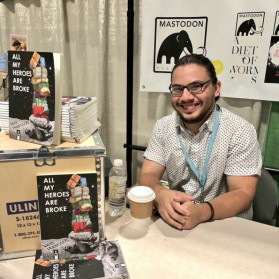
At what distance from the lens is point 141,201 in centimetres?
102

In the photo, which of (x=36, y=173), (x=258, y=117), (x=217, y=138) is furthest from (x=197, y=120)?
(x=36, y=173)

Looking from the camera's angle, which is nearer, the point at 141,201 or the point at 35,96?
the point at 35,96

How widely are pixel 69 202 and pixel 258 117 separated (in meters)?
1.14

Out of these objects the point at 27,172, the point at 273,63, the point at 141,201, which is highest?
the point at 273,63

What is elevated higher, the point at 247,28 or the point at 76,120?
the point at 247,28

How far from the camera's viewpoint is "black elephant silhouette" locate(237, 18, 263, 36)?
1.42 metres

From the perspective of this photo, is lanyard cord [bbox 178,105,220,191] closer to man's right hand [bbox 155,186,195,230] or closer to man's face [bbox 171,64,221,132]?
man's face [bbox 171,64,221,132]

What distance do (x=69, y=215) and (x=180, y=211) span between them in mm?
418

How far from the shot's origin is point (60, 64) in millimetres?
830

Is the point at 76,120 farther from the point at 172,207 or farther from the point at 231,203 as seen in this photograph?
the point at 231,203

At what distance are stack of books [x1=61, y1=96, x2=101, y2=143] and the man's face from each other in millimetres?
477

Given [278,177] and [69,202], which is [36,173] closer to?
[69,202]

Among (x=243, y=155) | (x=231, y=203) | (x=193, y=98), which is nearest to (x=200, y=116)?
(x=193, y=98)

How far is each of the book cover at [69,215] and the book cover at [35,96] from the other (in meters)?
0.14
